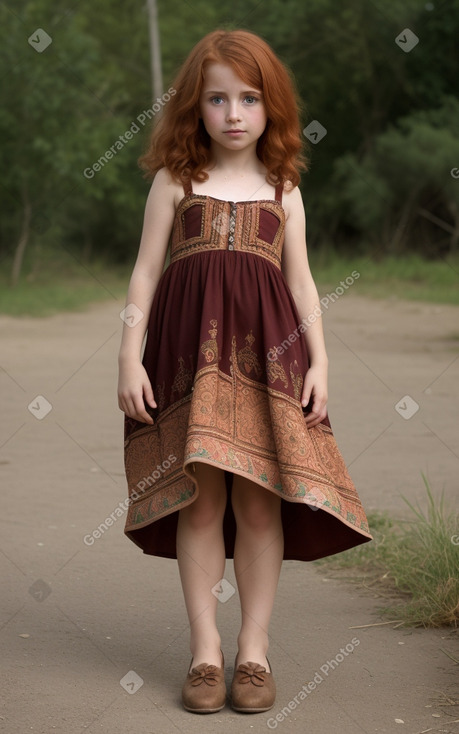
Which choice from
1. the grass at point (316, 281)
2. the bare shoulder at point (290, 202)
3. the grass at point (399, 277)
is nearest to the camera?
the bare shoulder at point (290, 202)

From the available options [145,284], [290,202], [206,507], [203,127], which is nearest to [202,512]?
[206,507]

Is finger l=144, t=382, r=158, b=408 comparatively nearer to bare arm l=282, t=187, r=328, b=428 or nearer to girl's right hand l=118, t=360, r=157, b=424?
girl's right hand l=118, t=360, r=157, b=424

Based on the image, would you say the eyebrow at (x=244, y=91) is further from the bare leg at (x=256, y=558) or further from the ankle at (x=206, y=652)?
the ankle at (x=206, y=652)

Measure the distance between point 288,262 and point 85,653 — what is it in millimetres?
1240

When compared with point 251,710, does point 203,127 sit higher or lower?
higher

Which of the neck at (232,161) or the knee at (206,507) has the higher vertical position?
the neck at (232,161)

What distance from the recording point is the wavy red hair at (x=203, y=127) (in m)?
2.72

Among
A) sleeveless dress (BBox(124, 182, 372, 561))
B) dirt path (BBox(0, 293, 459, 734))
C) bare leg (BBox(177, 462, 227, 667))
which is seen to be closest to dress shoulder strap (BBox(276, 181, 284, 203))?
sleeveless dress (BBox(124, 182, 372, 561))

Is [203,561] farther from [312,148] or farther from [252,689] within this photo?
[312,148]

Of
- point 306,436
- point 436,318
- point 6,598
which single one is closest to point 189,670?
point 306,436

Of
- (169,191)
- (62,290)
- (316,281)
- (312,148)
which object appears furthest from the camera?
(312,148)

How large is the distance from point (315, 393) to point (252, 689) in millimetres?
744

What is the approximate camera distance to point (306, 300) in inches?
112

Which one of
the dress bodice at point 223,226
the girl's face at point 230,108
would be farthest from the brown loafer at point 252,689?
the girl's face at point 230,108
